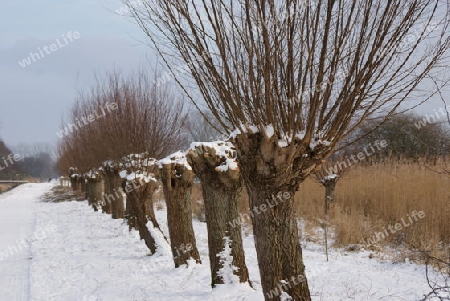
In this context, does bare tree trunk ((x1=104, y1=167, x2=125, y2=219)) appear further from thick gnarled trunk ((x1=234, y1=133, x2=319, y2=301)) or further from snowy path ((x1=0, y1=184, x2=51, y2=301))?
thick gnarled trunk ((x1=234, y1=133, x2=319, y2=301))

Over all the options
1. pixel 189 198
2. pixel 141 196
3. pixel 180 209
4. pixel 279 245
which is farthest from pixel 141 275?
pixel 279 245

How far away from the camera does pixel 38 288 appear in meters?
6.05

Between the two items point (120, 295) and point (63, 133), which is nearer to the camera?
point (120, 295)

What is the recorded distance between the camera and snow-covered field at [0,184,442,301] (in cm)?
544

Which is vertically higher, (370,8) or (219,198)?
(370,8)

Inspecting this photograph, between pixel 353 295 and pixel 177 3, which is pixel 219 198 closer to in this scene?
pixel 353 295

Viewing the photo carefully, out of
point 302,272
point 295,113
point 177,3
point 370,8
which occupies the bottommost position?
point 302,272

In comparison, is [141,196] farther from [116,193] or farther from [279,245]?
[279,245]

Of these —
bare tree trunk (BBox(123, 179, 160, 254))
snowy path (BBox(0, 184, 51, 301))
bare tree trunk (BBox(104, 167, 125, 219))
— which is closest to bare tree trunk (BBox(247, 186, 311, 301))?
snowy path (BBox(0, 184, 51, 301))

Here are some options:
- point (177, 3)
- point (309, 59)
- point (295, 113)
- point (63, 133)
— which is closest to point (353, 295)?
point (295, 113)

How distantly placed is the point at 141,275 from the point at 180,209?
46.8 inches

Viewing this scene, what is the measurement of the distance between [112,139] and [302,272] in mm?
7887

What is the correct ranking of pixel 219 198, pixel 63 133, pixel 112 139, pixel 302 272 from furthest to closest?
1. pixel 63 133
2. pixel 112 139
3. pixel 219 198
4. pixel 302 272

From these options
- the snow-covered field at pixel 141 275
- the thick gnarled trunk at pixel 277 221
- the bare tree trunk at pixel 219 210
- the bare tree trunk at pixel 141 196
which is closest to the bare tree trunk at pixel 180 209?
the snow-covered field at pixel 141 275
